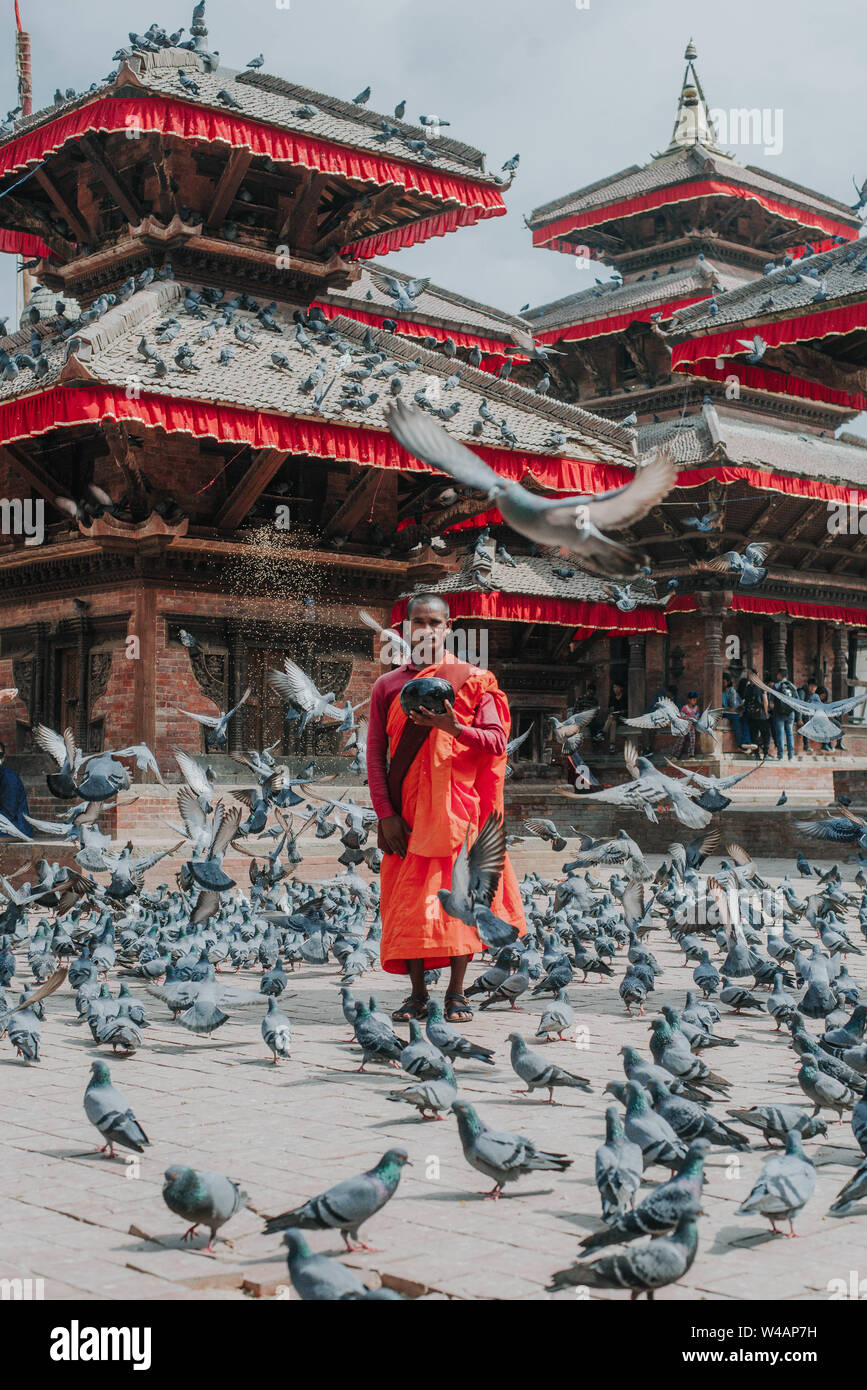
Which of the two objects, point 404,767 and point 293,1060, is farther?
point 404,767

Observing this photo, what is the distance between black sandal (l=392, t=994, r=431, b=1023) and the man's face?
1.74m

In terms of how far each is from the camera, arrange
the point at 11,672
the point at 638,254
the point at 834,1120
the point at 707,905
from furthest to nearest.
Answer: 1. the point at 638,254
2. the point at 11,672
3. the point at 707,905
4. the point at 834,1120

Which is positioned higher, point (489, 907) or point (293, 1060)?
point (489, 907)

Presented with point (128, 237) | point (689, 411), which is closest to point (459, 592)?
point (128, 237)

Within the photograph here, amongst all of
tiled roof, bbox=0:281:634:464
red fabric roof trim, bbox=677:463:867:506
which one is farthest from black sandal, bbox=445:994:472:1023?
red fabric roof trim, bbox=677:463:867:506

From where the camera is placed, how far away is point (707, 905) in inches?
388

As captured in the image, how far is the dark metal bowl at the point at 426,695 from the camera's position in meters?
6.50

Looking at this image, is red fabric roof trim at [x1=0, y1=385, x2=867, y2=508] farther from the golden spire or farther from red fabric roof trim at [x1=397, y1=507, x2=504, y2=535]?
the golden spire

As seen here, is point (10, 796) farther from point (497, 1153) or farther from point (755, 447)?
point (755, 447)

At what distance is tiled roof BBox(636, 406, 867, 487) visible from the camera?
77.4ft

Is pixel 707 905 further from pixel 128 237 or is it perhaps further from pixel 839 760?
pixel 839 760

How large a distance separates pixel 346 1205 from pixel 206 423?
10.7 metres

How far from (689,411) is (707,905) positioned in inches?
750

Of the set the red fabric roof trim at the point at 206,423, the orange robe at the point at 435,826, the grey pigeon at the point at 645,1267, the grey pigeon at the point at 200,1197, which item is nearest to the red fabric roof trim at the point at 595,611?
the red fabric roof trim at the point at 206,423
